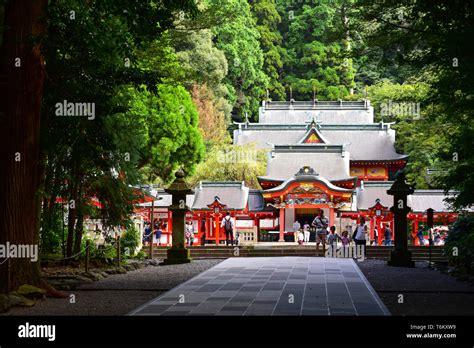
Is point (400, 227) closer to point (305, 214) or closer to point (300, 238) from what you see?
point (300, 238)

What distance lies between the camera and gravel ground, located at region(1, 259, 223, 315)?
11.4m

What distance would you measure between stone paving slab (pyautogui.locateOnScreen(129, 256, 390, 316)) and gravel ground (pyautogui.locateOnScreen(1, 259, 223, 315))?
350mm

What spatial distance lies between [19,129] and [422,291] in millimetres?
8097

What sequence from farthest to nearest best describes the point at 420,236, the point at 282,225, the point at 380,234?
the point at 282,225 < the point at 380,234 < the point at 420,236

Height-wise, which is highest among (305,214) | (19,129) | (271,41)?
(271,41)

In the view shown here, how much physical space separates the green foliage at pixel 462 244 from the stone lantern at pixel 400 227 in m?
1.39

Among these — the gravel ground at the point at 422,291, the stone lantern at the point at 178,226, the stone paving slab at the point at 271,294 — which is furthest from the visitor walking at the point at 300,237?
the stone paving slab at the point at 271,294

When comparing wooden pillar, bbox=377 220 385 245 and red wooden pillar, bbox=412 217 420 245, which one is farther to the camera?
wooden pillar, bbox=377 220 385 245

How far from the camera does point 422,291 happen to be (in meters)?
14.2

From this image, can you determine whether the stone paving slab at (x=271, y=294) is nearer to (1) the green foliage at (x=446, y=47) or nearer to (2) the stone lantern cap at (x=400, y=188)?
(1) the green foliage at (x=446, y=47)

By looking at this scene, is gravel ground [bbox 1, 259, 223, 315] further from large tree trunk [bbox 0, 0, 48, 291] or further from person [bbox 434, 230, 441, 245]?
person [bbox 434, 230, 441, 245]

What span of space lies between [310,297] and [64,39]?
639 cm

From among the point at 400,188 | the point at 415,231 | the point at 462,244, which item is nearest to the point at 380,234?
the point at 415,231

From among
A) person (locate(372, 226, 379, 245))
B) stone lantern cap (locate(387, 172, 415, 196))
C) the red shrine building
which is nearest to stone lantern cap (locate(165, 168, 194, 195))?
stone lantern cap (locate(387, 172, 415, 196))
